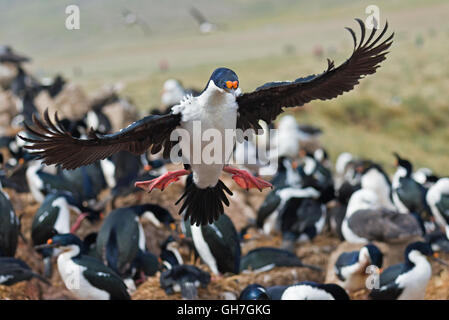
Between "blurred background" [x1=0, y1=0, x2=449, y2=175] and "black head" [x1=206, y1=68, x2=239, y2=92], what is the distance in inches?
187

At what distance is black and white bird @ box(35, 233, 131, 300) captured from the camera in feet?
23.2

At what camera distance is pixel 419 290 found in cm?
776

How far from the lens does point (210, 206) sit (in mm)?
4562

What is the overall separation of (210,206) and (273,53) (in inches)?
1771

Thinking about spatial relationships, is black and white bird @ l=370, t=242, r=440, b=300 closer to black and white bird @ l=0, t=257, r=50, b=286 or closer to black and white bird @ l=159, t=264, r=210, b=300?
black and white bird @ l=159, t=264, r=210, b=300

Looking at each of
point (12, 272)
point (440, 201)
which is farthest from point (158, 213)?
point (440, 201)

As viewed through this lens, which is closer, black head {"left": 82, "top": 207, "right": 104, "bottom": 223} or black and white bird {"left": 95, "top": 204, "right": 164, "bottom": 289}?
black and white bird {"left": 95, "top": 204, "right": 164, "bottom": 289}

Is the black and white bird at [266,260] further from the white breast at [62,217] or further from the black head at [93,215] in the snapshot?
the white breast at [62,217]

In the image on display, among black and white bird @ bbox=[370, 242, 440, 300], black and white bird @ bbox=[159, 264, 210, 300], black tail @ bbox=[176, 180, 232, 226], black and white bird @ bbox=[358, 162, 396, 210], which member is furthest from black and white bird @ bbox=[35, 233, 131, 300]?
black and white bird @ bbox=[358, 162, 396, 210]

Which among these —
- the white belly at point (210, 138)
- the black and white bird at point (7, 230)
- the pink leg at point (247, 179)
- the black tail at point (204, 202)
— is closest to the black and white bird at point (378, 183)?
the black and white bird at point (7, 230)

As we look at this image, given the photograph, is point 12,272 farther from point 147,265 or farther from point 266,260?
point 266,260

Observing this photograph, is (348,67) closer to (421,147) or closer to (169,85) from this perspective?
(169,85)

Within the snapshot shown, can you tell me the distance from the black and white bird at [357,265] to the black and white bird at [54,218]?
3.58 m

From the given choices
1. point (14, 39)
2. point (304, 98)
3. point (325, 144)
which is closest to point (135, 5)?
point (14, 39)
